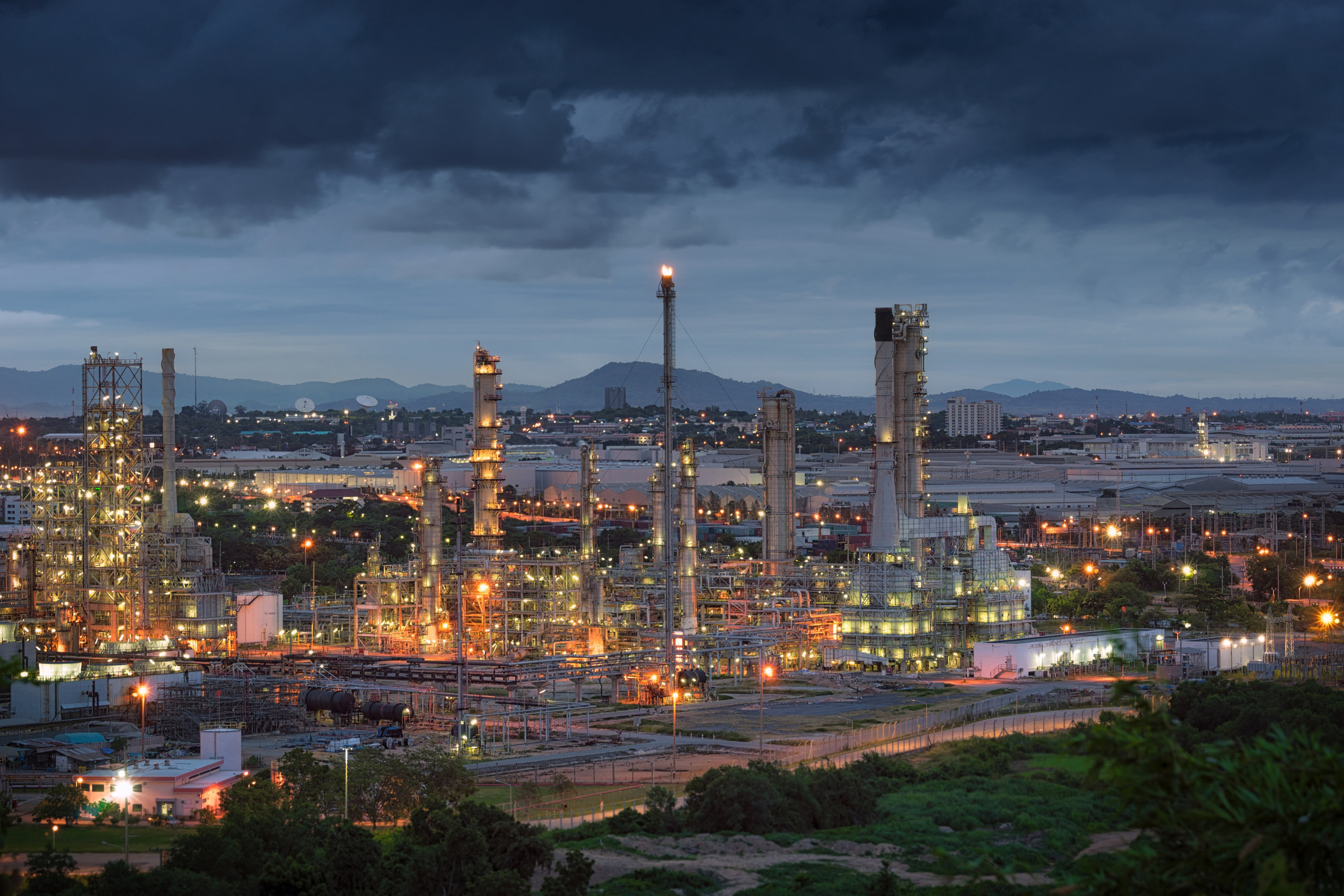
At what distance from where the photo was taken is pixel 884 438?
78000 millimetres

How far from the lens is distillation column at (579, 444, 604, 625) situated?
7144 cm

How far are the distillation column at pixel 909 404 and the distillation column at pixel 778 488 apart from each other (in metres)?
5.54

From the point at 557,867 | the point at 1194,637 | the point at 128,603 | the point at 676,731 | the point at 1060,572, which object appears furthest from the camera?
the point at 1060,572

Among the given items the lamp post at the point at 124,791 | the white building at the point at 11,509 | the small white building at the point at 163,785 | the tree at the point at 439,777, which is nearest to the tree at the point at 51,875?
the lamp post at the point at 124,791

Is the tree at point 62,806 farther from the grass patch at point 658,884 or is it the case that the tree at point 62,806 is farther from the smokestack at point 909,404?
the smokestack at point 909,404

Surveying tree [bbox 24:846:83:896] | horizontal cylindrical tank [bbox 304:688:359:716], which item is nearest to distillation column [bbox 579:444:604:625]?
horizontal cylindrical tank [bbox 304:688:359:716]

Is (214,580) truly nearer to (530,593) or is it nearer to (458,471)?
(530,593)

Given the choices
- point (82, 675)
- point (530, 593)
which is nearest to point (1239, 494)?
point (530, 593)

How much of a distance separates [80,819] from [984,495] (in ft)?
397

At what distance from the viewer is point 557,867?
104ft

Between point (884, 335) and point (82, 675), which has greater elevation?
point (884, 335)

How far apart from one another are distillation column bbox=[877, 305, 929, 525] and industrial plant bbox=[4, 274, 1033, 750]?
0.10m

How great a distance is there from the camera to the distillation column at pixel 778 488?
263 feet

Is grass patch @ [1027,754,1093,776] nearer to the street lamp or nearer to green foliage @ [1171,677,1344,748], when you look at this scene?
green foliage @ [1171,677,1344,748]
